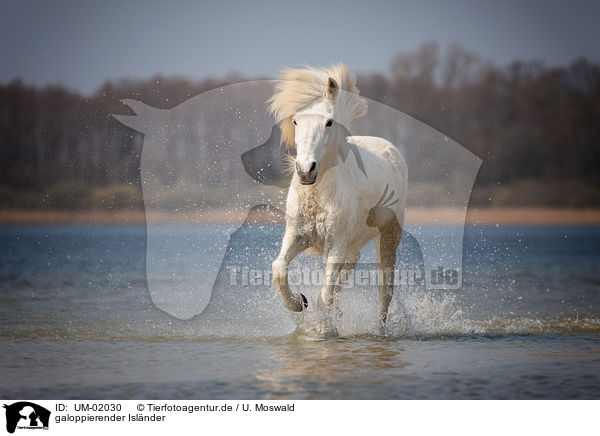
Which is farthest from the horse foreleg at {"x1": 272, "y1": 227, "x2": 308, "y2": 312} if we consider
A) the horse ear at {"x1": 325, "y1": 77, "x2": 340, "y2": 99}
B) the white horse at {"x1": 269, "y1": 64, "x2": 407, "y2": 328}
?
the horse ear at {"x1": 325, "y1": 77, "x2": 340, "y2": 99}

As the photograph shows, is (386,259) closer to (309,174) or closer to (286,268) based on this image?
(286,268)

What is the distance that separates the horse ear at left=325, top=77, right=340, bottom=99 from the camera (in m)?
7.02

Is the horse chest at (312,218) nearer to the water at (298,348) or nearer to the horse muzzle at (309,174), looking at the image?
the horse muzzle at (309,174)

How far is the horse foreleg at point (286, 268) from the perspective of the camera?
7023 mm

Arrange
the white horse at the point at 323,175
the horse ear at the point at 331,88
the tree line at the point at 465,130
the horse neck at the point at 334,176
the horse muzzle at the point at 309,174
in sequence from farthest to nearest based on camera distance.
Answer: the tree line at the point at 465,130 < the horse neck at the point at 334,176 < the horse ear at the point at 331,88 < the white horse at the point at 323,175 < the horse muzzle at the point at 309,174

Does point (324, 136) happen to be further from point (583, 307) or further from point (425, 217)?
point (583, 307)

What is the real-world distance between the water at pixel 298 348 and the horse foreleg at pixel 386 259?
0.99 feet

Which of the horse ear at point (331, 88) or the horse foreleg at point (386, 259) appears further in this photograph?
the horse foreleg at point (386, 259)

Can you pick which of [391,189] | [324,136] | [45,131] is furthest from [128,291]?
[45,131]
